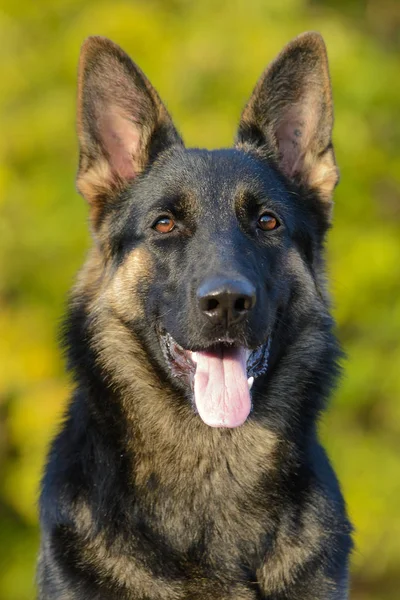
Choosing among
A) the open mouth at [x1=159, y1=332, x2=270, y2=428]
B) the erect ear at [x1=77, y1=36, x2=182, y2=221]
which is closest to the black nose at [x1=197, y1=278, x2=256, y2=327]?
the open mouth at [x1=159, y1=332, x2=270, y2=428]

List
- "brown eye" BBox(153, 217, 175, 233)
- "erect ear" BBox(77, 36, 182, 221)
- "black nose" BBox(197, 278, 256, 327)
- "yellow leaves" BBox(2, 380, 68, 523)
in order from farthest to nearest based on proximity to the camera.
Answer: "yellow leaves" BBox(2, 380, 68, 523) < "erect ear" BBox(77, 36, 182, 221) < "brown eye" BBox(153, 217, 175, 233) < "black nose" BBox(197, 278, 256, 327)

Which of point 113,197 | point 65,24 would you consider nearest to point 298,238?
point 113,197

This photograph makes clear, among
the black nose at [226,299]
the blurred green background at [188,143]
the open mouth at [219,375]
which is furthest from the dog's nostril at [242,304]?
the blurred green background at [188,143]

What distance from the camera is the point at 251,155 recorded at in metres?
4.78

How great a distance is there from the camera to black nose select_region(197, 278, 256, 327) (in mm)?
3945

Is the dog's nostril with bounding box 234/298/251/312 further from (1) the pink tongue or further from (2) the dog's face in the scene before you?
(1) the pink tongue

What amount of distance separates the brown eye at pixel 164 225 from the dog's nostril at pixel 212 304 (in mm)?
582

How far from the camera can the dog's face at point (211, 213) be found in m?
4.09

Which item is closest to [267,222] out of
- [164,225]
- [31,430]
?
[164,225]

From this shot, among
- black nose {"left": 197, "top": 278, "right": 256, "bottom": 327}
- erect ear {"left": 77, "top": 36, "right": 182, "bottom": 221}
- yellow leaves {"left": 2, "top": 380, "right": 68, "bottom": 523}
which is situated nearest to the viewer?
black nose {"left": 197, "top": 278, "right": 256, "bottom": 327}

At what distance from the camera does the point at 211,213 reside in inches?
173

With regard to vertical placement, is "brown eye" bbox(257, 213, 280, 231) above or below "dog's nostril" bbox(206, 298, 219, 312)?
above

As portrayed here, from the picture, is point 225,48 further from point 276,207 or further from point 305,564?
point 305,564

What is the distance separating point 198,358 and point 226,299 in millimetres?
360
